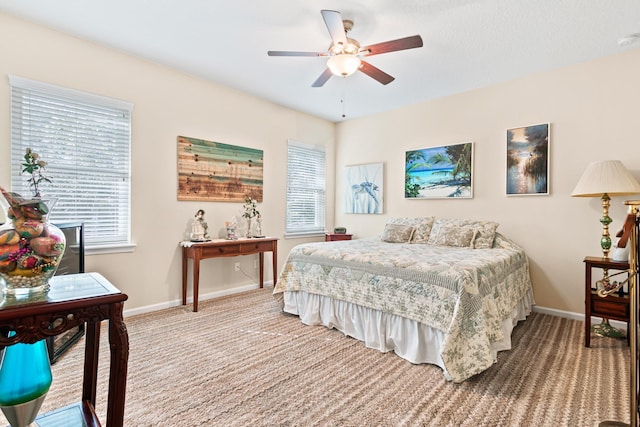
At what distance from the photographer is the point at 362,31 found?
114 inches

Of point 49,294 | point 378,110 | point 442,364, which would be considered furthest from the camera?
point 378,110

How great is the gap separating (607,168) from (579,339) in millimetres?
1552

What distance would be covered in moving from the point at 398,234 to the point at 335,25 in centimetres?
265

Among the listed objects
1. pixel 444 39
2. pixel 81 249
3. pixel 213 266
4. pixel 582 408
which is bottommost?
pixel 582 408

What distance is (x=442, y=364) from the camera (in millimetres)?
2303

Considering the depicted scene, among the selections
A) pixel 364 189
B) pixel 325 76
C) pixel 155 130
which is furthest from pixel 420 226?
pixel 155 130

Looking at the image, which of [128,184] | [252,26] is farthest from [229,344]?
[252,26]

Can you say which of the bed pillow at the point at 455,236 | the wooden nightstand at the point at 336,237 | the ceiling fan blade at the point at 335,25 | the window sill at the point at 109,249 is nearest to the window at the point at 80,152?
the window sill at the point at 109,249

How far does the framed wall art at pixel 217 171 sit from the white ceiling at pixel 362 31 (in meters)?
0.87

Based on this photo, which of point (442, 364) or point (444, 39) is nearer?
point (442, 364)

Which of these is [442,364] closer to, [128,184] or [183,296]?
[183,296]

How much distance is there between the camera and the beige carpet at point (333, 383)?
72.3 inches

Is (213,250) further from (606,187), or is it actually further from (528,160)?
(606,187)

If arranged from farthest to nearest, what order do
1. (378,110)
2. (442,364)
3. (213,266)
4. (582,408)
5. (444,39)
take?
(378,110), (213,266), (444,39), (442,364), (582,408)
